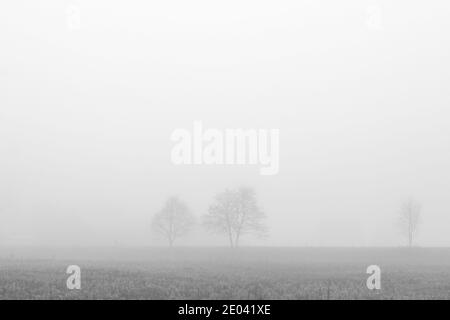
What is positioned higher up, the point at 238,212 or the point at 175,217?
the point at 238,212

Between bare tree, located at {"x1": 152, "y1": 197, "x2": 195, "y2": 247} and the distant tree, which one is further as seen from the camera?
bare tree, located at {"x1": 152, "y1": 197, "x2": 195, "y2": 247}

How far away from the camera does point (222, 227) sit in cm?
8500

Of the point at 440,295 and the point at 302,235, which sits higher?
the point at 440,295

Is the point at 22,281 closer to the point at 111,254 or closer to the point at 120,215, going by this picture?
the point at 111,254

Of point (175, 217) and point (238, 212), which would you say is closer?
point (238, 212)

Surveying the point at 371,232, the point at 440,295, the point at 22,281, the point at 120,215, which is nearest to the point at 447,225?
the point at 371,232

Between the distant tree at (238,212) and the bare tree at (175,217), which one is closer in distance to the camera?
the distant tree at (238,212)
